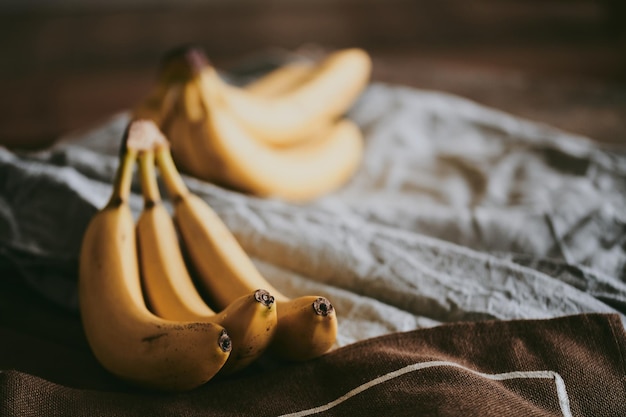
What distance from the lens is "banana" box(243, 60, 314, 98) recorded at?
1.09 metres

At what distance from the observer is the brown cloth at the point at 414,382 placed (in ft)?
1.59

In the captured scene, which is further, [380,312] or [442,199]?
[442,199]

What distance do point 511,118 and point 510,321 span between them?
1.99 ft

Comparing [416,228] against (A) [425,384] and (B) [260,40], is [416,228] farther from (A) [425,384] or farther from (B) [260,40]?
(B) [260,40]

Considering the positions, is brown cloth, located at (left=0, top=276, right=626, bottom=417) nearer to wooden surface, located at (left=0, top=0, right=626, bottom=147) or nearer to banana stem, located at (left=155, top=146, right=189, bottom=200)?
banana stem, located at (left=155, top=146, right=189, bottom=200)

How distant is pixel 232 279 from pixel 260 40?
2.18 meters

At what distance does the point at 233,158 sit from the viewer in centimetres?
81

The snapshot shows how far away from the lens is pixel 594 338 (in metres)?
0.55

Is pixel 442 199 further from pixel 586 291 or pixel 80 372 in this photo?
pixel 80 372

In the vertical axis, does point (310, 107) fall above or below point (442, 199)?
above

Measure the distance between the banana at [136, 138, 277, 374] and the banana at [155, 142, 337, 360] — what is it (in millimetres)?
15

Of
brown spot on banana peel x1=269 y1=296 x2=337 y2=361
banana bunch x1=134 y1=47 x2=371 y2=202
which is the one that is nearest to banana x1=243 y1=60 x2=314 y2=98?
banana bunch x1=134 y1=47 x2=371 y2=202

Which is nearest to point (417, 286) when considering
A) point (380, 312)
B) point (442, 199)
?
point (380, 312)

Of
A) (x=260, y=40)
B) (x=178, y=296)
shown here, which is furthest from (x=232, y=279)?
(x=260, y=40)
